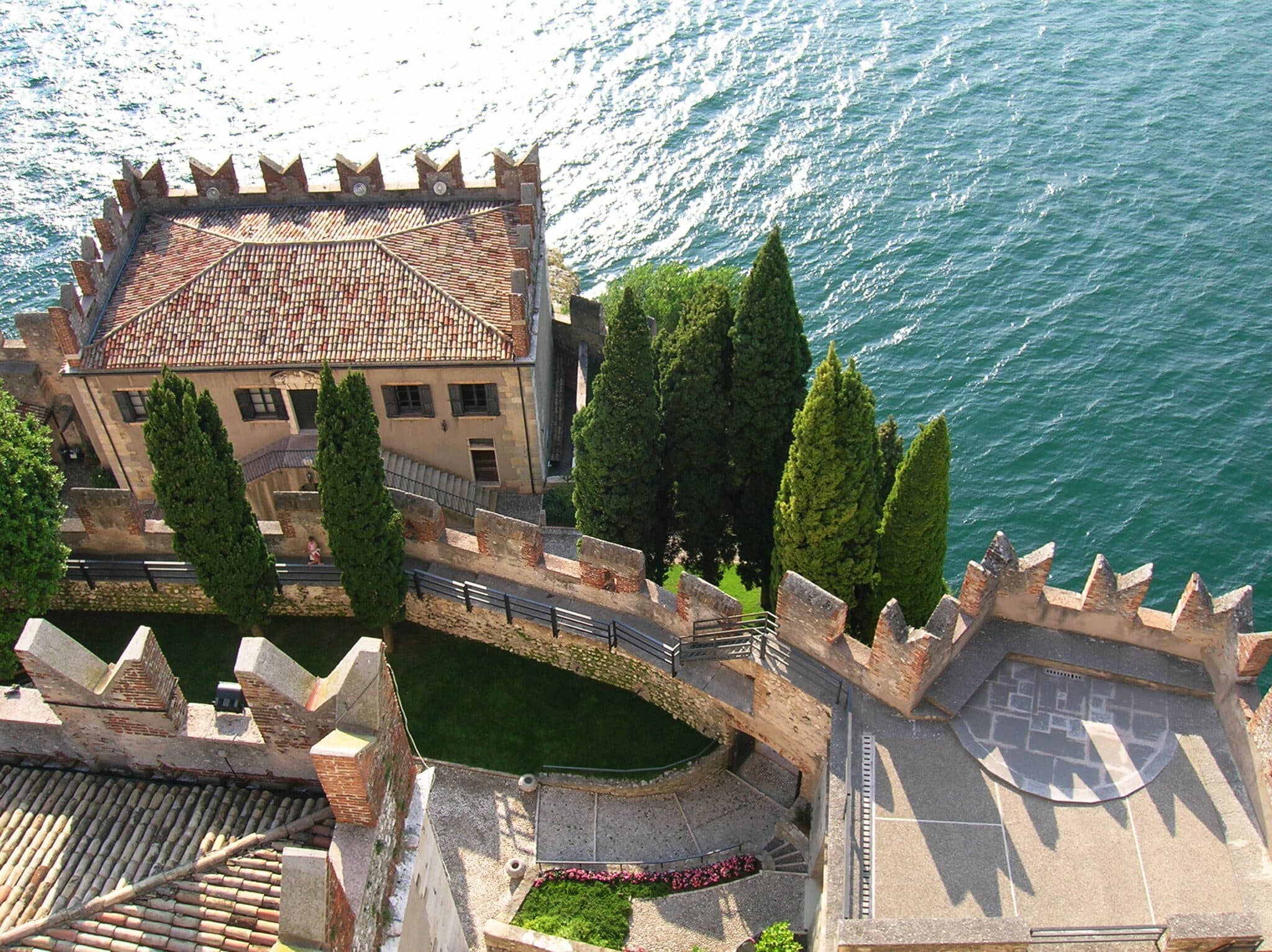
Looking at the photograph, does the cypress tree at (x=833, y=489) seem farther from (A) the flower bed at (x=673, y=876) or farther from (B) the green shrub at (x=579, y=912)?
(B) the green shrub at (x=579, y=912)

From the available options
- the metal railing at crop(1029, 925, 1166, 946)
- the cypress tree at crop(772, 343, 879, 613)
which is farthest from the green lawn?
the metal railing at crop(1029, 925, 1166, 946)

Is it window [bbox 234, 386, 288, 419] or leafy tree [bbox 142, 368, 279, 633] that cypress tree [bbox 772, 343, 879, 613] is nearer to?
leafy tree [bbox 142, 368, 279, 633]

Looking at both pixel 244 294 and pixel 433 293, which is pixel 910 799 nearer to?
pixel 433 293

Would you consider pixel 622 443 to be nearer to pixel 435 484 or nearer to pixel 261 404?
pixel 435 484

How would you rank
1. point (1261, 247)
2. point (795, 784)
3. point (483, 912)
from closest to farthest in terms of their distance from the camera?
point (483, 912)
point (795, 784)
point (1261, 247)

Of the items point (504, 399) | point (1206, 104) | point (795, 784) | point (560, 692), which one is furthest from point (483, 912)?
point (1206, 104)

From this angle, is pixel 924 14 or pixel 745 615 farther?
pixel 924 14
